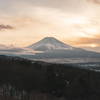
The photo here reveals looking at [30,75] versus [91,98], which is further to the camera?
[30,75]

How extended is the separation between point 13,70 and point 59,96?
2375 cm

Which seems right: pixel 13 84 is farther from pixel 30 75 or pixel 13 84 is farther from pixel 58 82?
pixel 58 82

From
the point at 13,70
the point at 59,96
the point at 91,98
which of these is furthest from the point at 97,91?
the point at 13,70

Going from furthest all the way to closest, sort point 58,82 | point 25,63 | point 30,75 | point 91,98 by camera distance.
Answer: point 25,63 → point 30,75 → point 91,98 → point 58,82

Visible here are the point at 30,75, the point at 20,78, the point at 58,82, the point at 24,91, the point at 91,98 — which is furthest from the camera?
the point at 30,75

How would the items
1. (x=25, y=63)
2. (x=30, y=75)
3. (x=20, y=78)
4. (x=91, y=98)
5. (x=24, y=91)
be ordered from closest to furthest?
1. (x=24, y=91)
2. (x=91, y=98)
3. (x=20, y=78)
4. (x=30, y=75)
5. (x=25, y=63)

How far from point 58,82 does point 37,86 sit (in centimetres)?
903

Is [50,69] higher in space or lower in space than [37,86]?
higher

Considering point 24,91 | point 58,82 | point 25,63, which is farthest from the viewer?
point 25,63

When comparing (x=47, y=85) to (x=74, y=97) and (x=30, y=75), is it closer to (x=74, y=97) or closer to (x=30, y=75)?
(x=74, y=97)

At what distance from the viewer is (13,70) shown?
56125 mm

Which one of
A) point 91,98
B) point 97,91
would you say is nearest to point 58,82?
point 91,98

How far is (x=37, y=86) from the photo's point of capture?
44656mm

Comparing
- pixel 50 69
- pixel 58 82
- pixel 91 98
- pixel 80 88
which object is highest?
pixel 50 69
